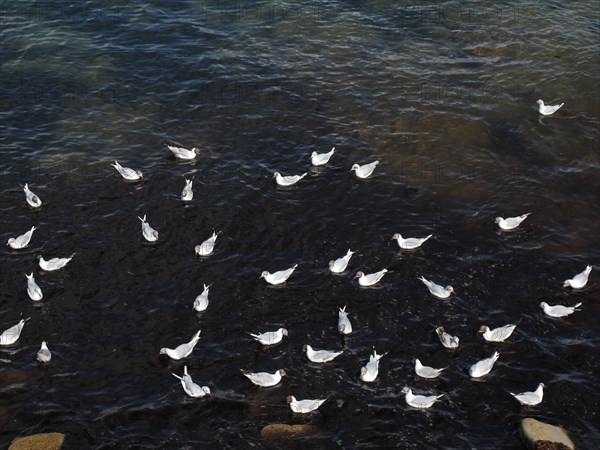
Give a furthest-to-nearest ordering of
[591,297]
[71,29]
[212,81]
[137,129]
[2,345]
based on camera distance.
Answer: [71,29], [212,81], [137,129], [591,297], [2,345]

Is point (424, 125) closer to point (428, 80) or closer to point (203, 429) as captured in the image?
point (428, 80)

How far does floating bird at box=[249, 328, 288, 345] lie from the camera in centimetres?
2392

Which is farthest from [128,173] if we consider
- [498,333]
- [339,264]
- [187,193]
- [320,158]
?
[498,333]

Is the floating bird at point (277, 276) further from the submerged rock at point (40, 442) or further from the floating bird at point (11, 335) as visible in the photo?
the submerged rock at point (40, 442)

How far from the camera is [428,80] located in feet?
126

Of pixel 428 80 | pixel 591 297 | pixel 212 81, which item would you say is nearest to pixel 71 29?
pixel 212 81

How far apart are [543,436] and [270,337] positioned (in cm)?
893

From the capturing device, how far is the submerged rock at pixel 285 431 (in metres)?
21.0

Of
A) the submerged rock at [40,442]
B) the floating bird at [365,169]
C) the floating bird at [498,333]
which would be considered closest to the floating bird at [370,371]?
the floating bird at [498,333]

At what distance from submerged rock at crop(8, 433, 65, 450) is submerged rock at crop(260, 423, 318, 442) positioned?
19.2 ft

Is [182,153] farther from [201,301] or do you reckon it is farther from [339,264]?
[339,264]

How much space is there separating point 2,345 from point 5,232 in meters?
6.28

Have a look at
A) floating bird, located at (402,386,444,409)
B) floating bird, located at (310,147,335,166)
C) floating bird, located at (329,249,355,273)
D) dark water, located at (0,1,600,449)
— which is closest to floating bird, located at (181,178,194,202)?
dark water, located at (0,1,600,449)

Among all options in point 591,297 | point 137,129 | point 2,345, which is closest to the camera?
point 2,345
